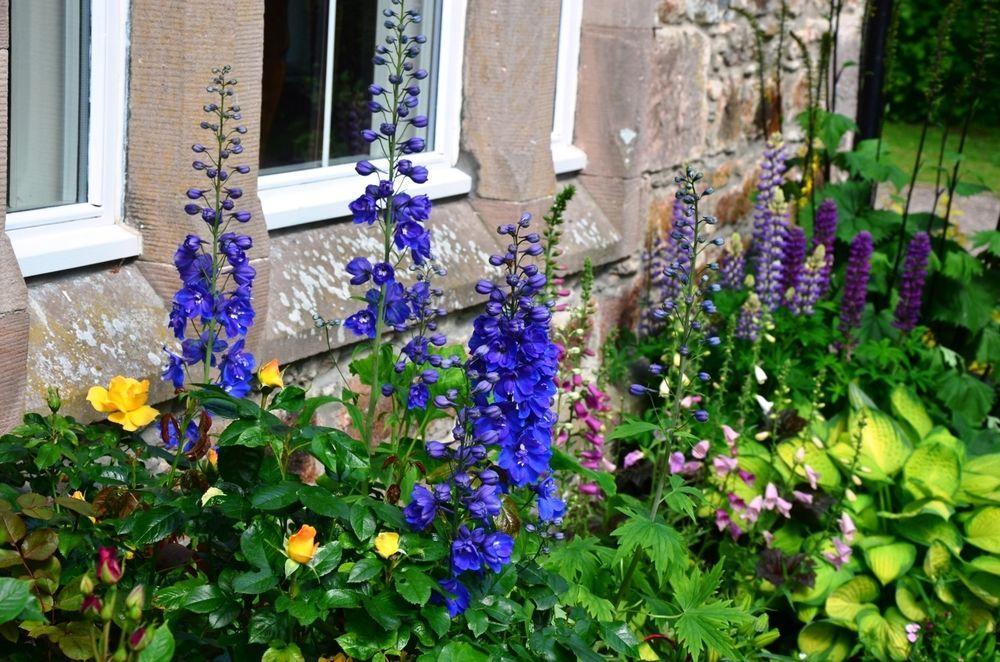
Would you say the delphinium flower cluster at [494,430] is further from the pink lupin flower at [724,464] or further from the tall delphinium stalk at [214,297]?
the pink lupin flower at [724,464]

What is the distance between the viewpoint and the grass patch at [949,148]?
11.2 m

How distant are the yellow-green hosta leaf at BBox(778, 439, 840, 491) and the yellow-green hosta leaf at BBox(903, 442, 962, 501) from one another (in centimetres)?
27

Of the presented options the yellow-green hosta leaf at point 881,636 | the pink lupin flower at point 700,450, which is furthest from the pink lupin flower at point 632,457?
the yellow-green hosta leaf at point 881,636

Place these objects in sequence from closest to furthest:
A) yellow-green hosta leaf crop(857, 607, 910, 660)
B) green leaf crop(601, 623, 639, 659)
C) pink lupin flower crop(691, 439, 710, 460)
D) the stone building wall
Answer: green leaf crop(601, 623, 639, 659) < the stone building wall < pink lupin flower crop(691, 439, 710, 460) < yellow-green hosta leaf crop(857, 607, 910, 660)

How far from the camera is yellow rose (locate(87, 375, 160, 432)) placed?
2537mm

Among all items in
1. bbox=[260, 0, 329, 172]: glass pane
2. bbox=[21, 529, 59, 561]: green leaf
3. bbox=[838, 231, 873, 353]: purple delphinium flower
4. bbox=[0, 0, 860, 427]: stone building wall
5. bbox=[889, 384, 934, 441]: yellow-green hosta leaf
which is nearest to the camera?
bbox=[21, 529, 59, 561]: green leaf

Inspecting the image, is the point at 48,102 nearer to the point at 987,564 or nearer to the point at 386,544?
the point at 386,544

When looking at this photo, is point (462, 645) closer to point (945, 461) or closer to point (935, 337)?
point (945, 461)

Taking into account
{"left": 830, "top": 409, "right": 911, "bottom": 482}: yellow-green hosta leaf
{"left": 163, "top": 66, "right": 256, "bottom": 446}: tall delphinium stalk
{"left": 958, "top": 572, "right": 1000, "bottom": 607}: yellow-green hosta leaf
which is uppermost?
{"left": 163, "top": 66, "right": 256, "bottom": 446}: tall delphinium stalk

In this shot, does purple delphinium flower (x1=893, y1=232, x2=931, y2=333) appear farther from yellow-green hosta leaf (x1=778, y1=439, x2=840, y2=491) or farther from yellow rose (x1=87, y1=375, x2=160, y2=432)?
yellow rose (x1=87, y1=375, x2=160, y2=432)

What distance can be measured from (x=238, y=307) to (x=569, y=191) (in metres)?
0.98

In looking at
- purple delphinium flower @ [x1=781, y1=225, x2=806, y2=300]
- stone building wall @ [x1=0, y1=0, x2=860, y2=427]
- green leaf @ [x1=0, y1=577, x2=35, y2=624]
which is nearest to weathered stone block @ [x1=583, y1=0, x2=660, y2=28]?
stone building wall @ [x1=0, y1=0, x2=860, y2=427]

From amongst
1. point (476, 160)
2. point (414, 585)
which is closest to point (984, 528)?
point (476, 160)

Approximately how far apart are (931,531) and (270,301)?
99.7 inches
